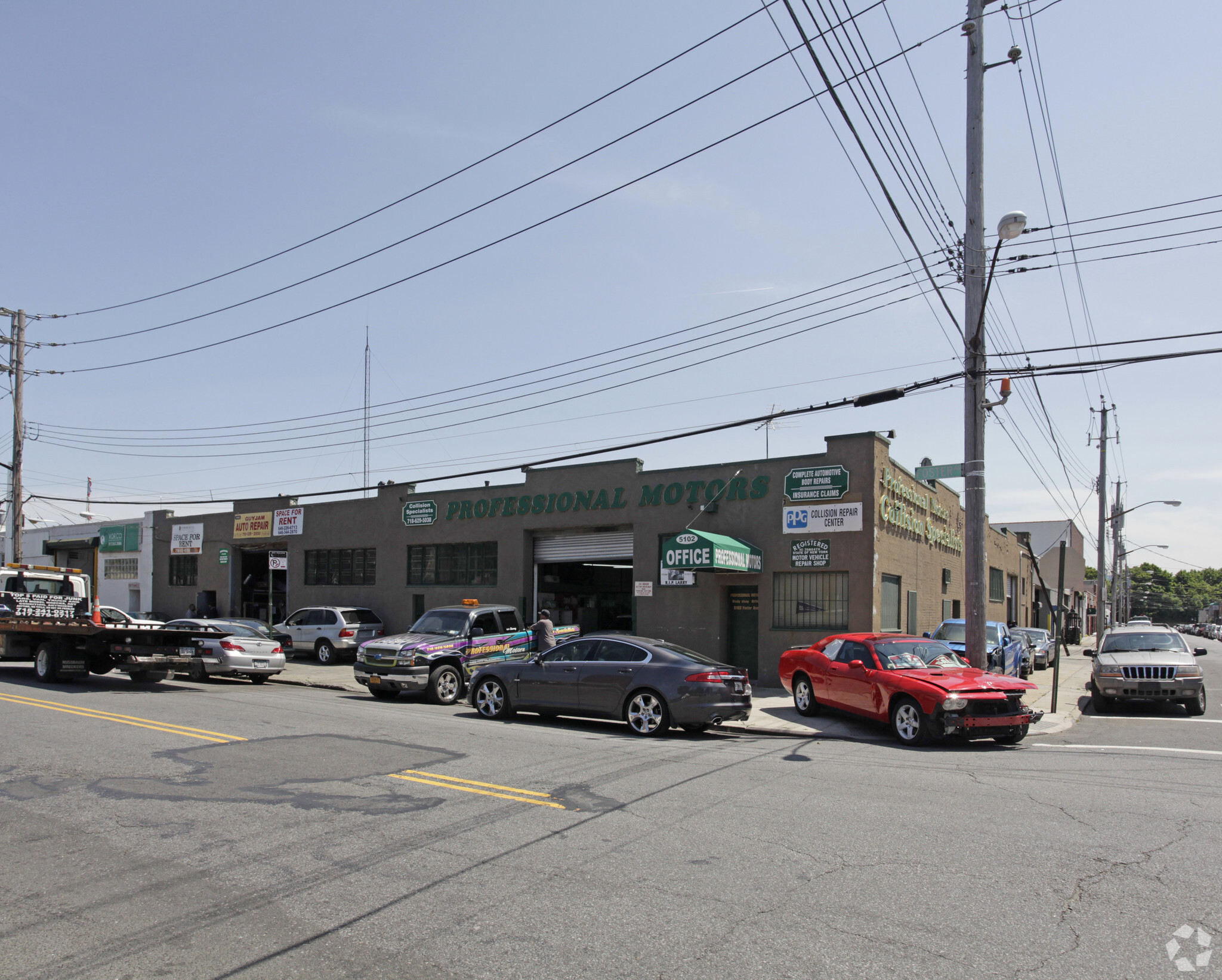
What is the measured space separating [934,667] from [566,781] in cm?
673

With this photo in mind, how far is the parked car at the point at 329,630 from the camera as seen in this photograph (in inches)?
1005

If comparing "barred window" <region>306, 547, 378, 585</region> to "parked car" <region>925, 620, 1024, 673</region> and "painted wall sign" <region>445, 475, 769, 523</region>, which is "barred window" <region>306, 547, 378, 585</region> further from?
"parked car" <region>925, 620, 1024, 673</region>

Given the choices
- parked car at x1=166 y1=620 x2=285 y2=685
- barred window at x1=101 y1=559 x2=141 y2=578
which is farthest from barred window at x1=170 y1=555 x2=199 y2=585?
parked car at x1=166 y1=620 x2=285 y2=685

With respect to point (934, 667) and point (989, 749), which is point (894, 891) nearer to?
point (989, 749)

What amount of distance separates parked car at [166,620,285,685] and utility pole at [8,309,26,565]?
894cm

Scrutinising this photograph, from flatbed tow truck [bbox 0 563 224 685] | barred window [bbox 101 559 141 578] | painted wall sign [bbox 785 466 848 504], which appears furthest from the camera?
barred window [bbox 101 559 141 578]

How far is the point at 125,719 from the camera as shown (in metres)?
12.4

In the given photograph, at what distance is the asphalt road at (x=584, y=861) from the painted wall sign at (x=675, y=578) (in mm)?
10158

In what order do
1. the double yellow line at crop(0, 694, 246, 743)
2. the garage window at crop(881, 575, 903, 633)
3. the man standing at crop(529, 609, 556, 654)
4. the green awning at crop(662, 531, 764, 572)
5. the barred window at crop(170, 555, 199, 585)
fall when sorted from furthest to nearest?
the barred window at crop(170, 555, 199, 585)
the garage window at crop(881, 575, 903, 633)
the green awning at crop(662, 531, 764, 572)
the man standing at crop(529, 609, 556, 654)
the double yellow line at crop(0, 694, 246, 743)

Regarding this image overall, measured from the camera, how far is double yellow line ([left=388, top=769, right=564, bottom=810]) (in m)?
7.71

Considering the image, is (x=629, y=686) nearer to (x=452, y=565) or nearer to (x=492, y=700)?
(x=492, y=700)

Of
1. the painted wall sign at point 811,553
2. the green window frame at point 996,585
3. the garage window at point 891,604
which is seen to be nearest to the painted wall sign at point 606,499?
the painted wall sign at point 811,553

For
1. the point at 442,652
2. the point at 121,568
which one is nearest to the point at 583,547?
Answer: the point at 442,652

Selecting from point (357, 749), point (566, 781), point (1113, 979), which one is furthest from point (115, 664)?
point (1113, 979)
